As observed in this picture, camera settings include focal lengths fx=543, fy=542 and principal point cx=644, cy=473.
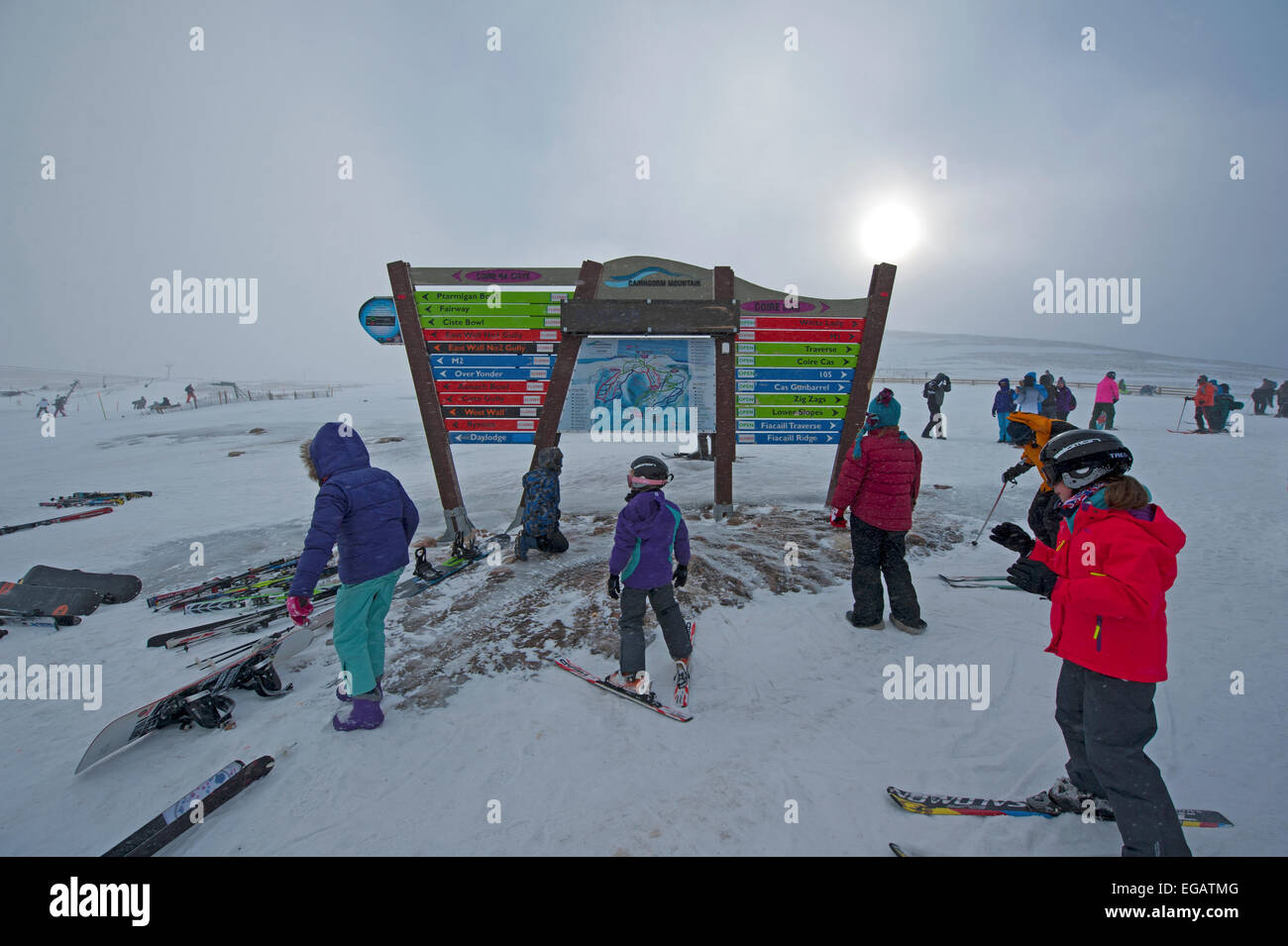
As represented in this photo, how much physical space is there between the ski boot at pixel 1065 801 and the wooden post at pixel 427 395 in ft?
23.4

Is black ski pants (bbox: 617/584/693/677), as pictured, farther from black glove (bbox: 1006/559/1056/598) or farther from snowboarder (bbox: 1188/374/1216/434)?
snowboarder (bbox: 1188/374/1216/434)

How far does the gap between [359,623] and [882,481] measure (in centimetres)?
435

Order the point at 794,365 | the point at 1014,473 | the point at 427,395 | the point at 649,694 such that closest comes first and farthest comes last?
the point at 649,694 < the point at 1014,473 < the point at 427,395 < the point at 794,365

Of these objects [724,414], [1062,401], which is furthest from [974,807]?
[1062,401]

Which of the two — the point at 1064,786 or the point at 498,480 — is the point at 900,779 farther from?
the point at 498,480

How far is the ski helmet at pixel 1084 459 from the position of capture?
246 centimetres

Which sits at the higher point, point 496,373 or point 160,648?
point 496,373

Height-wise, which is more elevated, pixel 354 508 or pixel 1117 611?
pixel 354 508

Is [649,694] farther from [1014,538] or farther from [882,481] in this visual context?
[882,481]

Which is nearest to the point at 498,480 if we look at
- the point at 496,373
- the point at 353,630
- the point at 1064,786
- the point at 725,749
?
the point at 496,373

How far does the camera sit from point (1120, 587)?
2.19m

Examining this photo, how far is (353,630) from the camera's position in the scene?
3.72m

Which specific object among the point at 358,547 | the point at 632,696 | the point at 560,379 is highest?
the point at 560,379

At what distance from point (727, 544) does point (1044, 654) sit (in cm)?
353
